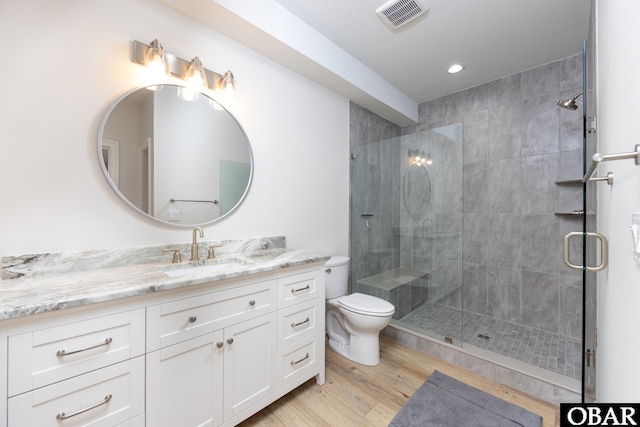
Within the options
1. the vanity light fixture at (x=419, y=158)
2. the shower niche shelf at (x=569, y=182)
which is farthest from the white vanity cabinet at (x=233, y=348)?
the shower niche shelf at (x=569, y=182)

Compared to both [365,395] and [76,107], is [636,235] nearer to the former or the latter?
[365,395]

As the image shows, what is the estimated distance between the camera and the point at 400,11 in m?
1.74

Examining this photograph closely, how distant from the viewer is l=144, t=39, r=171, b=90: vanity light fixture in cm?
139

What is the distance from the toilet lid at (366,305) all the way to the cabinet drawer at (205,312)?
76 cm

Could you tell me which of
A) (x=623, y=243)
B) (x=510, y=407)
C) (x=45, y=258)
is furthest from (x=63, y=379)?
(x=510, y=407)

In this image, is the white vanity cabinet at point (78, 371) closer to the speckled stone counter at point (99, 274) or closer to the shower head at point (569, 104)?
the speckled stone counter at point (99, 274)

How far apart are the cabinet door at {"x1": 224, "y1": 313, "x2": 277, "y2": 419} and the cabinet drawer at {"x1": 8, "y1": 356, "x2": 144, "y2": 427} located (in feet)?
1.21

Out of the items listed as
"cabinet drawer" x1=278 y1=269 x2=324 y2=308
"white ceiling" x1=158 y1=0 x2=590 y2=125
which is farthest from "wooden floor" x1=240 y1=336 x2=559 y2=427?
"white ceiling" x1=158 y1=0 x2=590 y2=125

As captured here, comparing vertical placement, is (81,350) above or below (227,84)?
below

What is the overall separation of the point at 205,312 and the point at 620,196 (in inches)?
61.3

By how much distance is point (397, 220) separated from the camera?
111 inches

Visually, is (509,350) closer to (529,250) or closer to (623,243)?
(529,250)

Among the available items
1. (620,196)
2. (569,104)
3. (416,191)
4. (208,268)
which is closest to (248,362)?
(208,268)

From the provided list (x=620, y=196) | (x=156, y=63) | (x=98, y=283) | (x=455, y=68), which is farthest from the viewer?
(x=455, y=68)
